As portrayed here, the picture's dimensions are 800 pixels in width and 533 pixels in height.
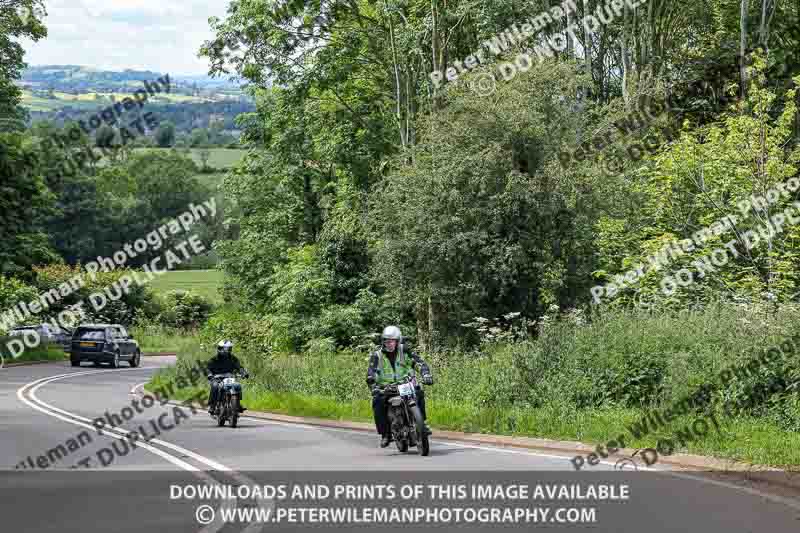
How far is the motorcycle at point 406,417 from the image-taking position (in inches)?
631

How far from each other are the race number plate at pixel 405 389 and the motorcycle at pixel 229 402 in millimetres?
6529

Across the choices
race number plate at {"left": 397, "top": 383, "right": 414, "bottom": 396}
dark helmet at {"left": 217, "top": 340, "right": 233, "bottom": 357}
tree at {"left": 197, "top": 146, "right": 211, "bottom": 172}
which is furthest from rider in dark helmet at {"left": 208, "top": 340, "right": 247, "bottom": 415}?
tree at {"left": 197, "top": 146, "right": 211, "bottom": 172}

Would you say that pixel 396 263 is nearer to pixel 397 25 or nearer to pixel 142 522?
pixel 397 25

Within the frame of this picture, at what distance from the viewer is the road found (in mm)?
10125

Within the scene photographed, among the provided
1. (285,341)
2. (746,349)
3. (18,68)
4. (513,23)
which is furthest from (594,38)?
(746,349)

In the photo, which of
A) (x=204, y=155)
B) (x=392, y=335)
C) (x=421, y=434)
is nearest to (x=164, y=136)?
(x=204, y=155)

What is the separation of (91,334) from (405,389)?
40.0m

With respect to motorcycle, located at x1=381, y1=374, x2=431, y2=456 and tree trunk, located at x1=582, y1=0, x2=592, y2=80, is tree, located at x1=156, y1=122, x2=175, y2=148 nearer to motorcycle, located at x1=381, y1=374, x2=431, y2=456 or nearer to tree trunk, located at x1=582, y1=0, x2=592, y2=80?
tree trunk, located at x1=582, y1=0, x2=592, y2=80

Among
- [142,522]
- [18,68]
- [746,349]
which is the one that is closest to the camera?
[142,522]

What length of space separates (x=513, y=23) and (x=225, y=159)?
139650 mm

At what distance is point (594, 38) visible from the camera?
4741 centimetres

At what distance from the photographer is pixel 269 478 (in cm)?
1336

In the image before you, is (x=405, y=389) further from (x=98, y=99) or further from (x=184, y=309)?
(x=98, y=99)

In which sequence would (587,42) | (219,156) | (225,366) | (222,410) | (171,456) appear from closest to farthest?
1. (171,456)
2. (222,410)
3. (225,366)
4. (587,42)
5. (219,156)
